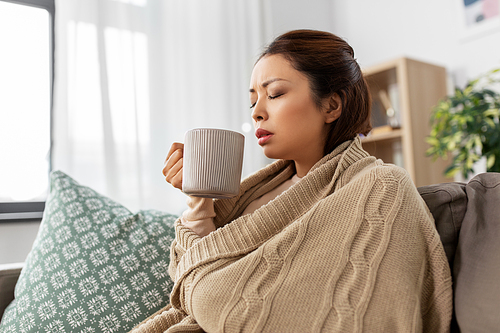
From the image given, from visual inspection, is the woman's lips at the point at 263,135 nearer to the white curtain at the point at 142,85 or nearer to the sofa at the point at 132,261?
the sofa at the point at 132,261

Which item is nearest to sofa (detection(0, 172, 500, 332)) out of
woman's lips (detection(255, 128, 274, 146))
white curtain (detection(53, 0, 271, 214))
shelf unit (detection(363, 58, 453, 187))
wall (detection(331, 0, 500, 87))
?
woman's lips (detection(255, 128, 274, 146))

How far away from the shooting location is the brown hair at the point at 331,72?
3.23 feet

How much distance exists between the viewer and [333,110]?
102 cm

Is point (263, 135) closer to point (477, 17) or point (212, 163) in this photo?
point (212, 163)

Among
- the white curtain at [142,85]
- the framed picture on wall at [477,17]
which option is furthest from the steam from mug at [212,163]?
the framed picture on wall at [477,17]

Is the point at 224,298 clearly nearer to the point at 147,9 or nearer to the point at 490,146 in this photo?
the point at 490,146

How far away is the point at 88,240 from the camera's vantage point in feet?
3.55

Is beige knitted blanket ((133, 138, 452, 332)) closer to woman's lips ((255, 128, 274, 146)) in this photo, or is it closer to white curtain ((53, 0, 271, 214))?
woman's lips ((255, 128, 274, 146))

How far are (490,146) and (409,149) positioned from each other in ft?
1.50

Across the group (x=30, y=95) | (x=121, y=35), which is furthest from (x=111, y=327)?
(x=121, y=35)

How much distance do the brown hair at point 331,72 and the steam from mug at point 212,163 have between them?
0.32 metres

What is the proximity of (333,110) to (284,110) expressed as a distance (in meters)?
0.15

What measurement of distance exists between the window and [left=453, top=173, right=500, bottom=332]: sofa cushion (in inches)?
66.9

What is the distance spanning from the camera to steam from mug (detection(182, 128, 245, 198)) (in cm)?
76
